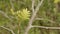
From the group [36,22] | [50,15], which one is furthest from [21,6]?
[50,15]

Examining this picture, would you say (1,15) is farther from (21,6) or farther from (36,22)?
(36,22)

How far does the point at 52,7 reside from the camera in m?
1.49

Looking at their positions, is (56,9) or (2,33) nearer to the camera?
(2,33)

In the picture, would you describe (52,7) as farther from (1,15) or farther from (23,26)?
(1,15)

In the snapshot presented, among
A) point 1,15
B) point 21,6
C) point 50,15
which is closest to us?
point 1,15

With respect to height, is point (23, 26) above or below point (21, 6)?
below

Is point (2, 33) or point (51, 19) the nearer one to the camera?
point (2, 33)

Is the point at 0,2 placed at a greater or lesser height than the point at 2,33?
greater

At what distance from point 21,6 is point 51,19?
328 mm

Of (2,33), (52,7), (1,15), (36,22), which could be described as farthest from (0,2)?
(52,7)

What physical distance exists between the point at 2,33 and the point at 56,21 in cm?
54

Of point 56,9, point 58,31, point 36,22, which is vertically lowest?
point 58,31

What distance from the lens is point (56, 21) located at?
1.56 m

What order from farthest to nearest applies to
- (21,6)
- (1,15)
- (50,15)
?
(50,15) < (21,6) < (1,15)
